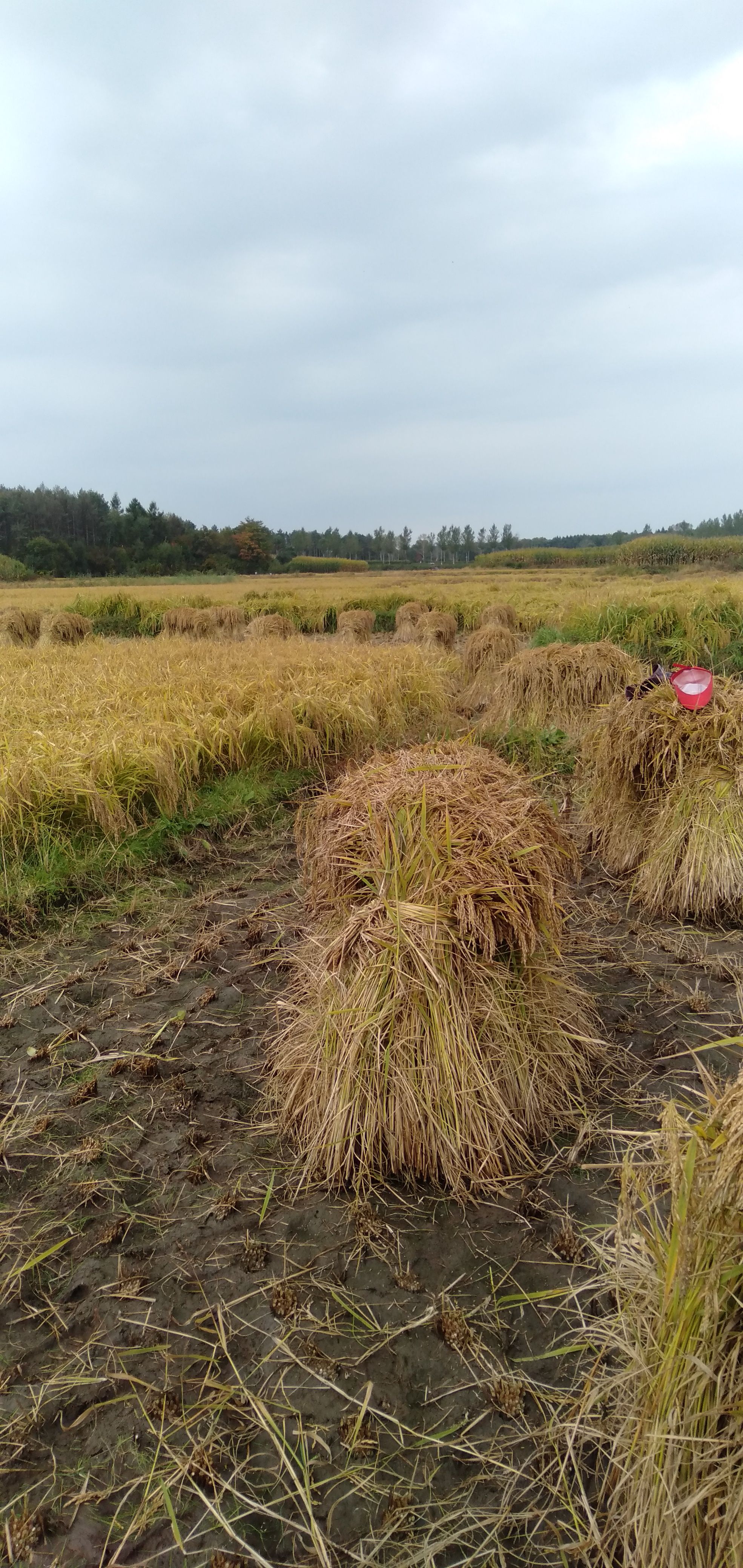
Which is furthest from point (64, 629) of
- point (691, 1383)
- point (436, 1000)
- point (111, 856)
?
point (691, 1383)

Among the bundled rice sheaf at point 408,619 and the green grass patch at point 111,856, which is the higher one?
the bundled rice sheaf at point 408,619

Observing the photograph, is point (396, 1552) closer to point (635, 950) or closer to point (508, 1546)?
point (508, 1546)

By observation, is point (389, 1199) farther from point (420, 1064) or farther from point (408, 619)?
point (408, 619)

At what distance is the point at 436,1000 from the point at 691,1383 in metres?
0.99

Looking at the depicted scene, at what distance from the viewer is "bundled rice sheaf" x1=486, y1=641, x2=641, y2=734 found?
23.8 ft

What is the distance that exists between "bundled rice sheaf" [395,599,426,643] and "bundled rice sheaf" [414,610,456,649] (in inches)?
8.6

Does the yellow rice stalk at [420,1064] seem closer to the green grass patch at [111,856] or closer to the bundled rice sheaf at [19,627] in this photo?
the green grass patch at [111,856]

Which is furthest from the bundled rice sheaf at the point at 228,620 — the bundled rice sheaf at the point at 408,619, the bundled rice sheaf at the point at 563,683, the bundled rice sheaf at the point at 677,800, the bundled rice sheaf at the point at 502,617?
the bundled rice sheaf at the point at 677,800

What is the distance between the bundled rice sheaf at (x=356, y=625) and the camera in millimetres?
16672

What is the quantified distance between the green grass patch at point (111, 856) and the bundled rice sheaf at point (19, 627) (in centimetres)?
1031

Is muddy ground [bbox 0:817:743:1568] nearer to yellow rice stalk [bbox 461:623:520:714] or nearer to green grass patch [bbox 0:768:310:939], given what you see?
green grass patch [bbox 0:768:310:939]

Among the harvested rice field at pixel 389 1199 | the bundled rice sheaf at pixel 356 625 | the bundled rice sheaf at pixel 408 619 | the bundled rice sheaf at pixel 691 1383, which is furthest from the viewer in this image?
the bundled rice sheaf at pixel 356 625

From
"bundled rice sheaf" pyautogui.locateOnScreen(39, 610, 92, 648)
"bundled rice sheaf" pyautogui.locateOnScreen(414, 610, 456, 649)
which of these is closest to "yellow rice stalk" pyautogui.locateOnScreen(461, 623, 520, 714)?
"bundled rice sheaf" pyautogui.locateOnScreen(414, 610, 456, 649)

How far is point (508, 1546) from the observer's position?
4.12 feet
